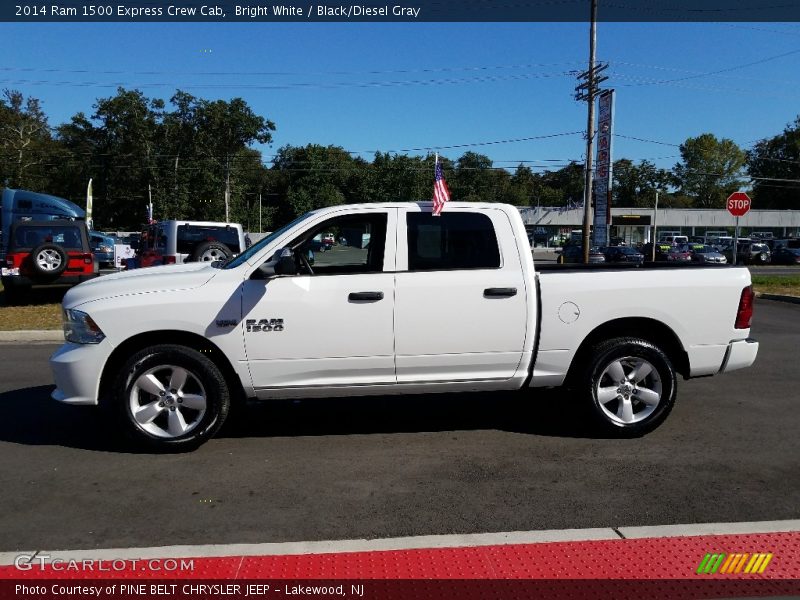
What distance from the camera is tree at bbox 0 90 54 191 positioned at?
6450 centimetres

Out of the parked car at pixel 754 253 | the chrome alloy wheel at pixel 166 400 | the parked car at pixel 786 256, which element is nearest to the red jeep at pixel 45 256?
the chrome alloy wheel at pixel 166 400

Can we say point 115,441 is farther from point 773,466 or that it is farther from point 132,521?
point 773,466

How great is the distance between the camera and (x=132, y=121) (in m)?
66.1

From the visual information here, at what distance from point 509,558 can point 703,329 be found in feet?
9.86

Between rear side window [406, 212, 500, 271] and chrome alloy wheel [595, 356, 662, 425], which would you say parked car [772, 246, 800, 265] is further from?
rear side window [406, 212, 500, 271]

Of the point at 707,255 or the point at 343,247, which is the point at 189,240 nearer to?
the point at 343,247

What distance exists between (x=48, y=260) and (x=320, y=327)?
452 inches

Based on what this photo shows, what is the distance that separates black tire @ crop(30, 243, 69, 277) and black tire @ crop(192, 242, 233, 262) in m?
3.03

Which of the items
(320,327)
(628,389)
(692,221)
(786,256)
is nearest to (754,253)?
(786,256)

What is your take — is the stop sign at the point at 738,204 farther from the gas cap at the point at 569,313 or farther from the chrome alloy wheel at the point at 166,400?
the chrome alloy wheel at the point at 166,400

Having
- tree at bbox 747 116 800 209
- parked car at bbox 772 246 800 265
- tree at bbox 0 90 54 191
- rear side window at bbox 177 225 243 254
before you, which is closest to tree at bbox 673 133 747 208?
tree at bbox 747 116 800 209

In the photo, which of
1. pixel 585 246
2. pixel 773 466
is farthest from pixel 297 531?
pixel 585 246

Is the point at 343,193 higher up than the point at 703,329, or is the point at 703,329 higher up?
the point at 343,193

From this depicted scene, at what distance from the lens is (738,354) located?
5504 millimetres
